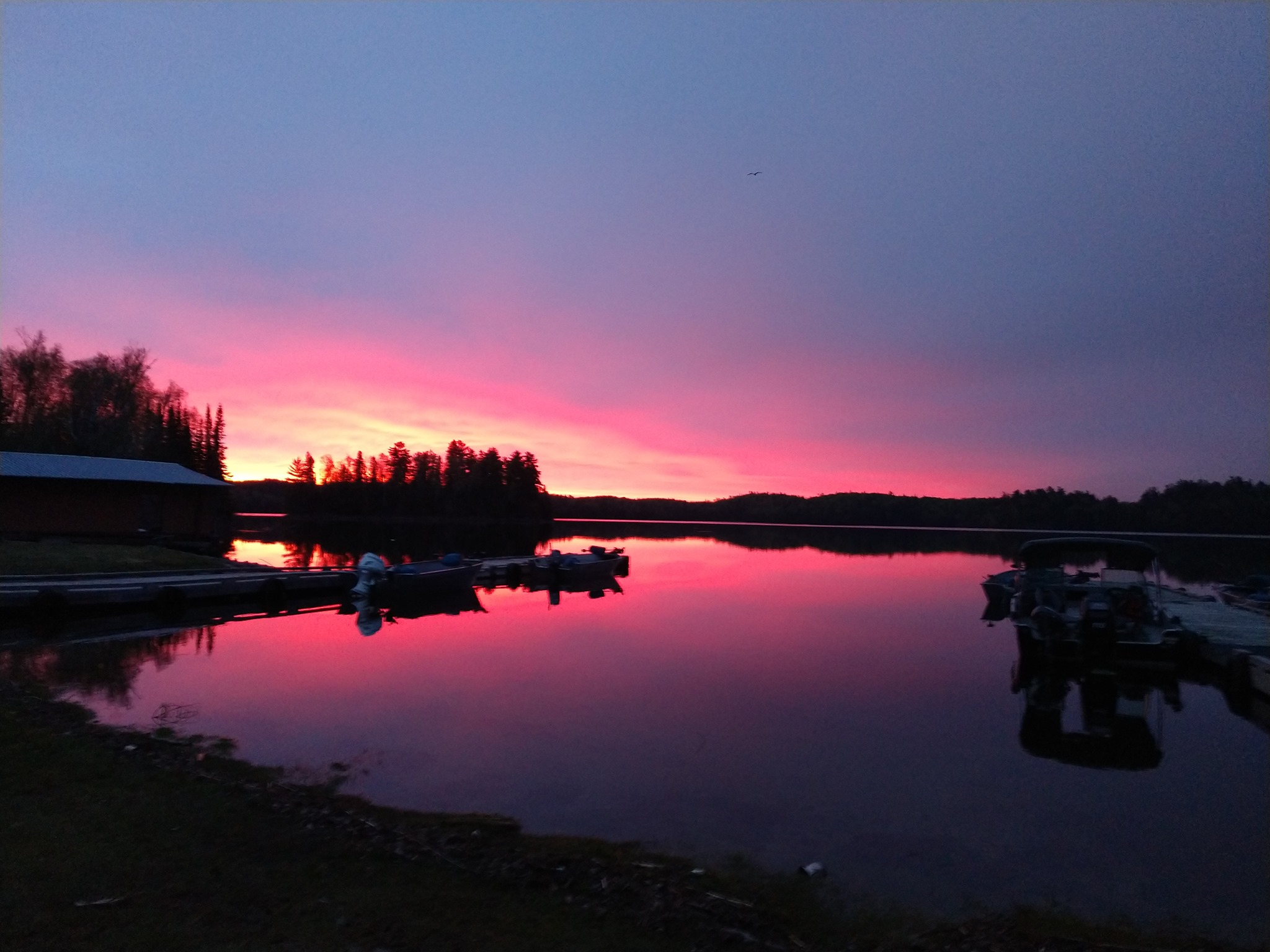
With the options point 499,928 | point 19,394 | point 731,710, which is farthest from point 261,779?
point 19,394

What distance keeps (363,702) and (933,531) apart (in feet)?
497

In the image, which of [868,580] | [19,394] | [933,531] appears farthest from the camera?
[933,531]

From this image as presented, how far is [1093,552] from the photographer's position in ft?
66.4

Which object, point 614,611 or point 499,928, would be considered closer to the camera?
point 499,928

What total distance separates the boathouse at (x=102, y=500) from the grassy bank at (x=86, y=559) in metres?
1.57

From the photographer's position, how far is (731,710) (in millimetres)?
13344

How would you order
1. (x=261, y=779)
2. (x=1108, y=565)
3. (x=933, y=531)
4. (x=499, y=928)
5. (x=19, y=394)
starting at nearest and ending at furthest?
(x=499, y=928), (x=261, y=779), (x=1108, y=565), (x=19, y=394), (x=933, y=531)

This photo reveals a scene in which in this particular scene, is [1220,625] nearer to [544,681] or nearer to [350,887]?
[544,681]

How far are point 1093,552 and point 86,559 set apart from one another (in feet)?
99.1

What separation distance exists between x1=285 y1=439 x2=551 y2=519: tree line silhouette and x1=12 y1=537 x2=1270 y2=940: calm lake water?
95.9 metres

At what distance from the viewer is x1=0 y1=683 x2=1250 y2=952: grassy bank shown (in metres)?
4.74

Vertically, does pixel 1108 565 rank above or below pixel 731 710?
above

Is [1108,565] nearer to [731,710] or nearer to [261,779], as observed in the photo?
[731,710]

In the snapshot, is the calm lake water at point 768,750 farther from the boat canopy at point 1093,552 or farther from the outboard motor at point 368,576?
the outboard motor at point 368,576
